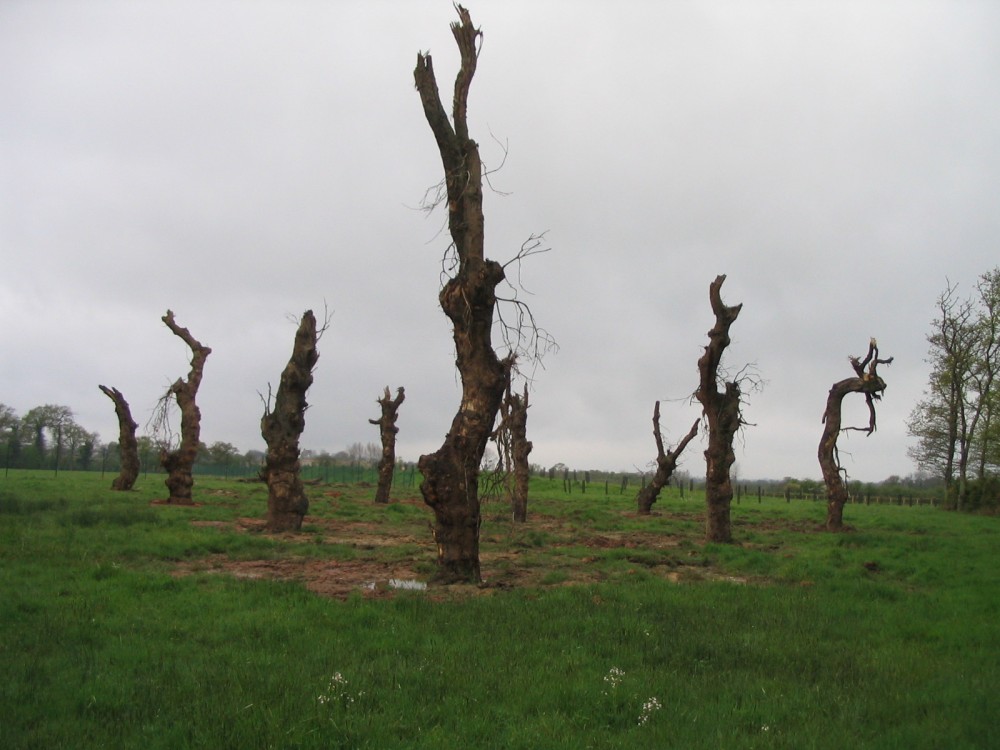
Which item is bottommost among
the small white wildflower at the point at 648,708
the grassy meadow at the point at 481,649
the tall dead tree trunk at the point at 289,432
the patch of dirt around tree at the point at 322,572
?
the patch of dirt around tree at the point at 322,572

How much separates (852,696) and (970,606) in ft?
17.8

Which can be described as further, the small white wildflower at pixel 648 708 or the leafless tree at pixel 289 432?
the leafless tree at pixel 289 432

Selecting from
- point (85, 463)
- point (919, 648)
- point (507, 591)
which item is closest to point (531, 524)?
point (507, 591)

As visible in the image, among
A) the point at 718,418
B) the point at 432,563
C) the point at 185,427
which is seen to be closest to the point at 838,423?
the point at 718,418

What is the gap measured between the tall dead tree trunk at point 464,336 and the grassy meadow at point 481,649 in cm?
100

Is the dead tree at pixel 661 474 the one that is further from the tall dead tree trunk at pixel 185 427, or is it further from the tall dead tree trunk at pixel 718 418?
the tall dead tree trunk at pixel 185 427

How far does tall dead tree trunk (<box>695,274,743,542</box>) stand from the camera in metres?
18.2

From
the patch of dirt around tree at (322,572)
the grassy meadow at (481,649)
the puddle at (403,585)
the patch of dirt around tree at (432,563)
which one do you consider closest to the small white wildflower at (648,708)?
the grassy meadow at (481,649)

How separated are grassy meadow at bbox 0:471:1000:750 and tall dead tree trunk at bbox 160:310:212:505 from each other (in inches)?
411

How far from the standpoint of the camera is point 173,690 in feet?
18.3

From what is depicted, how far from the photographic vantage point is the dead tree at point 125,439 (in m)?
28.7

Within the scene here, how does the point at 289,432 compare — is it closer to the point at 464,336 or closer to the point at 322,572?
the point at 322,572

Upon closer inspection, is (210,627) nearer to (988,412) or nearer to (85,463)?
(988,412)

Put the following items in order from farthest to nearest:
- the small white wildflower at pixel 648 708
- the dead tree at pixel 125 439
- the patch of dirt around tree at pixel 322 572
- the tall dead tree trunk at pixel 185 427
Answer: the dead tree at pixel 125 439 → the tall dead tree trunk at pixel 185 427 → the patch of dirt around tree at pixel 322 572 → the small white wildflower at pixel 648 708
